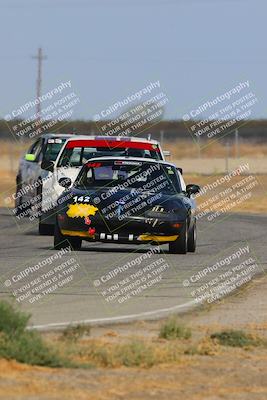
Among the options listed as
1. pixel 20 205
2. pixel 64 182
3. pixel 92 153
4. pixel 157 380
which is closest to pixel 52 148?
pixel 20 205

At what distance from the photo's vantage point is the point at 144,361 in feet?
34.1

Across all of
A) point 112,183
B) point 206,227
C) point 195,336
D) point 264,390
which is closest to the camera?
point 264,390

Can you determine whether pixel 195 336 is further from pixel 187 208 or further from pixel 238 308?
pixel 187 208

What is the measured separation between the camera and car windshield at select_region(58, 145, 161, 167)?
2602cm

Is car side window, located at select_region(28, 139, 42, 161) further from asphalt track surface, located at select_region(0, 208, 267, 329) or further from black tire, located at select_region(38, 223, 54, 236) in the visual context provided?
black tire, located at select_region(38, 223, 54, 236)

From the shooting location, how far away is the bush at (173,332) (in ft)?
38.6

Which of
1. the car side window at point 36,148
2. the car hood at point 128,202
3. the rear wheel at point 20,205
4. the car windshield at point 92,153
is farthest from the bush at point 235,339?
Result: the car side window at point 36,148

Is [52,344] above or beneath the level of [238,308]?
above

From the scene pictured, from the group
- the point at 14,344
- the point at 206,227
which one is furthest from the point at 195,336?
the point at 206,227

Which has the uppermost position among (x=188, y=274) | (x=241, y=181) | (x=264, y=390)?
(x=264, y=390)

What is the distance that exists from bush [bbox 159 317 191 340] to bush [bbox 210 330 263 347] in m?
0.22

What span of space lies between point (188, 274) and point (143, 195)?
3.23m

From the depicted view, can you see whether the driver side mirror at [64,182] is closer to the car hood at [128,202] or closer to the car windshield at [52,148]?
the car hood at [128,202]

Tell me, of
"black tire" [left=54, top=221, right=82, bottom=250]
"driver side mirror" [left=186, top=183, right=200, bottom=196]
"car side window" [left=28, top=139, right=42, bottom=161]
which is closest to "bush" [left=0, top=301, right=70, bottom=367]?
"black tire" [left=54, top=221, right=82, bottom=250]
